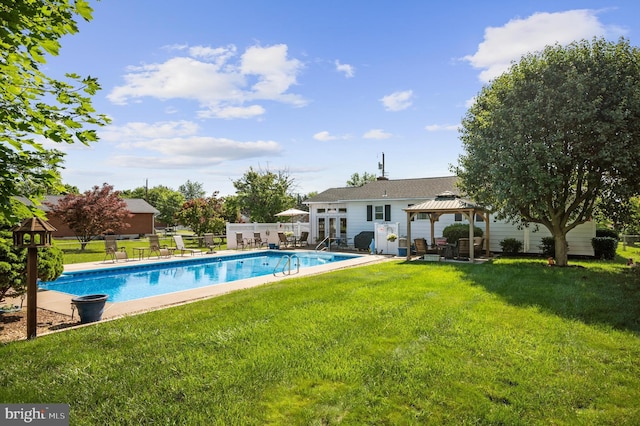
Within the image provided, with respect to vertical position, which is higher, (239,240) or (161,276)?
(239,240)

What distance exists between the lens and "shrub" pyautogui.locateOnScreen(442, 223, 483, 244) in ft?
60.0

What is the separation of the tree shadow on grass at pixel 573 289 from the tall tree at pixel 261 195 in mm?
19199

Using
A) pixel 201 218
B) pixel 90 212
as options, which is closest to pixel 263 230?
pixel 201 218

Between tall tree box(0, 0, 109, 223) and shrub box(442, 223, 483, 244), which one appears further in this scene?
shrub box(442, 223, 483, 244)

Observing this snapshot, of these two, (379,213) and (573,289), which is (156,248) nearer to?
(379,213)

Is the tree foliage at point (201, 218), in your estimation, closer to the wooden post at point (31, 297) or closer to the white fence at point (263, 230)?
the white fence at point (263, 230)

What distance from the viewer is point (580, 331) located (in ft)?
18.9

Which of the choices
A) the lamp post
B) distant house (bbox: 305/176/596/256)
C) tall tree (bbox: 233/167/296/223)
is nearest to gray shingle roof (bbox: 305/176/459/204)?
distant house (bbox: 305/176/596/256)

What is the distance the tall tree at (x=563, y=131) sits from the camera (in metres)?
10.9

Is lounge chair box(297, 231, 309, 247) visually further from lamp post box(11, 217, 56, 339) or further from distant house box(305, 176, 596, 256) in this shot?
lamp post box(11, 217, 56, 339)

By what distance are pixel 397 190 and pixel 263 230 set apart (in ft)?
30.4

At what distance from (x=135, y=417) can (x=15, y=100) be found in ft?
10.6

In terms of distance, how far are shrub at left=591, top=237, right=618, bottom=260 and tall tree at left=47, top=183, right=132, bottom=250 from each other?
2732cm

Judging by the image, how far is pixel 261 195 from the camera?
97.3 feet
